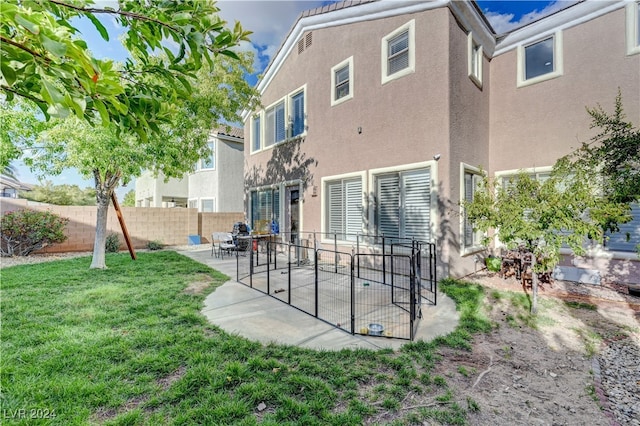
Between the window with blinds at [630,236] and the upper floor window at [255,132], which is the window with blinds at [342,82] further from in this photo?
the window with blinds at [630,236]

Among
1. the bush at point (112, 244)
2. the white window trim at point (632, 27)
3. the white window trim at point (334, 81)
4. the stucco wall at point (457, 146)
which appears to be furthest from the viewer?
the bush at point (112, 244)

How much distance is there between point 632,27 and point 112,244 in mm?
17121

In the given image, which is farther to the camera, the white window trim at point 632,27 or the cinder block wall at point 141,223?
the cinder block wall at point 141,223

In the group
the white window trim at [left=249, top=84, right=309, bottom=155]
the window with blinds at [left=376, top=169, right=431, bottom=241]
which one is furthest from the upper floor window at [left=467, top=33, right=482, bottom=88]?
the white window trim at [left=249, top=84, right=309, bottom=155]

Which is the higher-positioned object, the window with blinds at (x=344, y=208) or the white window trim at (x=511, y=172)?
the white window trim at (x=511, y=172)

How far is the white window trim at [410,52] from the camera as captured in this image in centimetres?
742

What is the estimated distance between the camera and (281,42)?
11.8 metres

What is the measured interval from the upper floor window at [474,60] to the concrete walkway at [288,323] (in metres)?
5.93

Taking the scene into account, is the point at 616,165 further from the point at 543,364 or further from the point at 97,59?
the point at 97,59

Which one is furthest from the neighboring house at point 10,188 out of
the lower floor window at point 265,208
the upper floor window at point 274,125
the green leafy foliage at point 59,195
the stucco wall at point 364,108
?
the stucco wall at point 364,108

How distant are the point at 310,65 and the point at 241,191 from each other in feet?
33.4

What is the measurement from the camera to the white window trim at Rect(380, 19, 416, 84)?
24.3ft

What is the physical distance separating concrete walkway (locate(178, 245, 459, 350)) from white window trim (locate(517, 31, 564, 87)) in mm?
6536

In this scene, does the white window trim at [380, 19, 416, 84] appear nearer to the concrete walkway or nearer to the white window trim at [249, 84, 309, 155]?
the white window trim at [249, 84, 309, 155]
